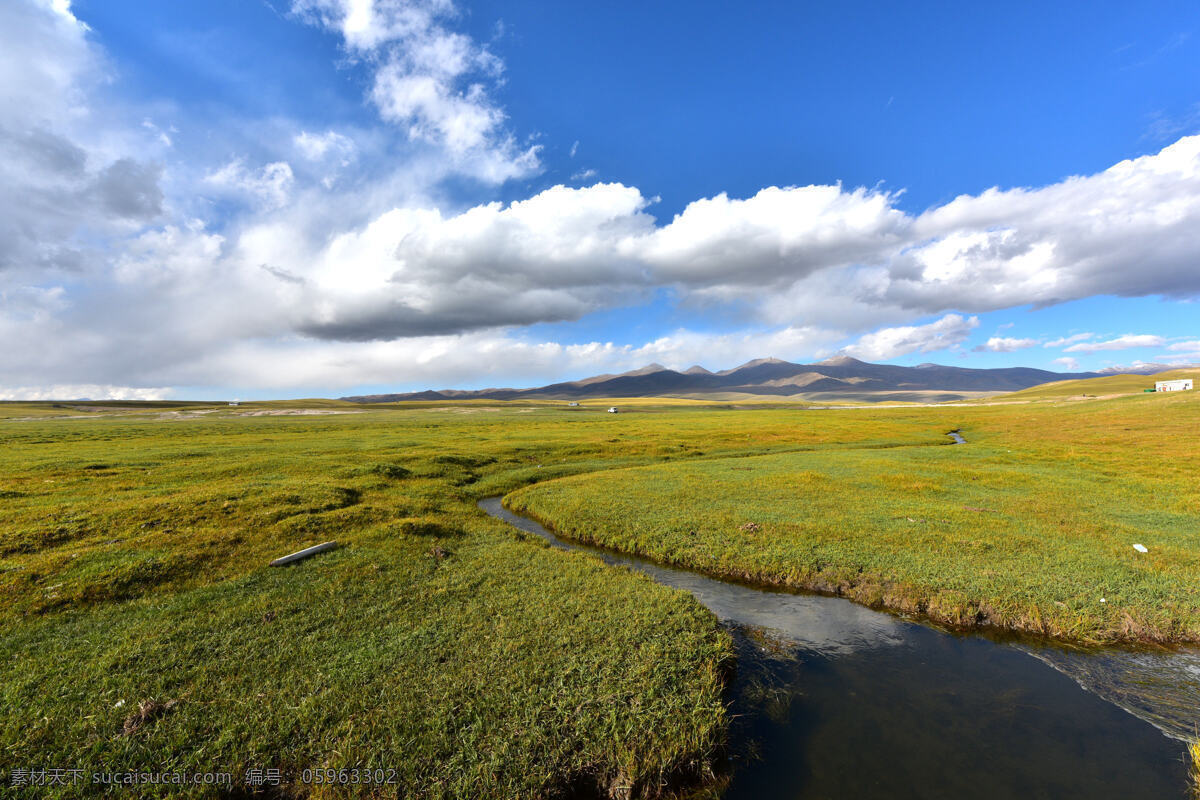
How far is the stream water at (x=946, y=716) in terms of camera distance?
10031 millimetres

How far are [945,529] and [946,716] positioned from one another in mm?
15113

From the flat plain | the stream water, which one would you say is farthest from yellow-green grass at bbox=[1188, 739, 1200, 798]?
the flat plain

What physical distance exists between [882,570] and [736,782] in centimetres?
1331

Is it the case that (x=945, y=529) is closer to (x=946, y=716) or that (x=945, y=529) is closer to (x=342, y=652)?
(x=946, y=716)

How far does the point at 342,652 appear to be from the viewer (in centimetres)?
1295

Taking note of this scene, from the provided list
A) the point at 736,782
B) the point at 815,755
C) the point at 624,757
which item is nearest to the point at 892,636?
the point at 815,755

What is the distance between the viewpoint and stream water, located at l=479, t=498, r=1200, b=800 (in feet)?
32.9

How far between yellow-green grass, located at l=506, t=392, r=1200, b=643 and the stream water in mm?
1774

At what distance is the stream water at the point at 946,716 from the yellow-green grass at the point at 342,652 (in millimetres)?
1718

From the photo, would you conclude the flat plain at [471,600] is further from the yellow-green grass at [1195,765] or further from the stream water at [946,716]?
the yellow-green grass at [1195,765]

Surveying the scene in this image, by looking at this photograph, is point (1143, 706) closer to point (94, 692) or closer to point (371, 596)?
point (371, 596)

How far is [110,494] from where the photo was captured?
29422mm

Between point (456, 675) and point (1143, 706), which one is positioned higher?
point (456, 675)

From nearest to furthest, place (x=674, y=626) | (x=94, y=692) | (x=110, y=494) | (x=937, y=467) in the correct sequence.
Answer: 1. (x=94, y=692)
2. (x=674, y=626)
3. (x=110, y=494)
4. (x=937, y=467)
